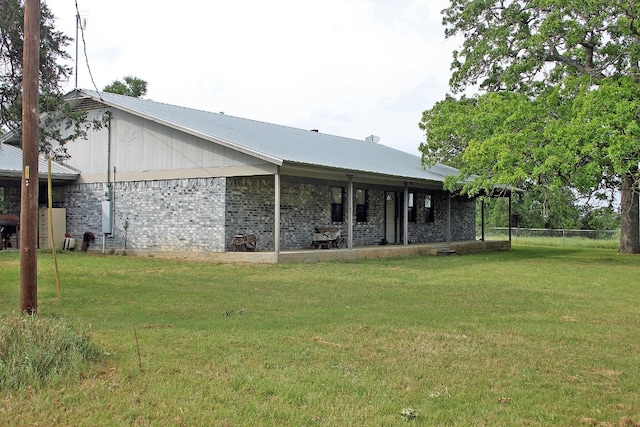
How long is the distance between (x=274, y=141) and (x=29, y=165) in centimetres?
1361

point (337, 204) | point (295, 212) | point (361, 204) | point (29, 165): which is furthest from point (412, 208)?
point (29, 165)

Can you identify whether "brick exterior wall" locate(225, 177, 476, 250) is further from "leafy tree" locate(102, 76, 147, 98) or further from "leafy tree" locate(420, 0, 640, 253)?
"leafy tree" locate(102, 76, 147, 98)

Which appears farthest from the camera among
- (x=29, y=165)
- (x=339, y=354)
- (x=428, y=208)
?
(x=428, y=208)

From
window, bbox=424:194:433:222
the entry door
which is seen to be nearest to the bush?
the entry door

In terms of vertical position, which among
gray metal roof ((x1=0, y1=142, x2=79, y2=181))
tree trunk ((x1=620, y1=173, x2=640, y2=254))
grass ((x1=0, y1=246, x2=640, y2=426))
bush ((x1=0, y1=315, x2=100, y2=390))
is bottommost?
grass ((x1=0, y1=246, x2=640, y2=426))

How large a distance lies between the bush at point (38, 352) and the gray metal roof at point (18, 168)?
15.6 meters

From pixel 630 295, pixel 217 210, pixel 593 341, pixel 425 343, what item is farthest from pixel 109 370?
pixel 217 210

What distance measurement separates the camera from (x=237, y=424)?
4551 millimetres

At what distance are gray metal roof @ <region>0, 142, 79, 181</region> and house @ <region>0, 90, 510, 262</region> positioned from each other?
1.01 ft

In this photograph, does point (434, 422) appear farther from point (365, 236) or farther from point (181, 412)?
point (365, 236)

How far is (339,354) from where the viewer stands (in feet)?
22.0

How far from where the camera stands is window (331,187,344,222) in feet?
74.8

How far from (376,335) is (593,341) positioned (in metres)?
2.67

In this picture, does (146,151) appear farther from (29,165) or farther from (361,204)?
(29,165)
